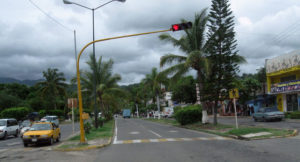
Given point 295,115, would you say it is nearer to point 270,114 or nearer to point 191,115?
point 270,114

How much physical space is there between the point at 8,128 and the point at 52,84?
36.8 meters

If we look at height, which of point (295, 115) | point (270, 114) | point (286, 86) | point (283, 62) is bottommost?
point (295, 115)

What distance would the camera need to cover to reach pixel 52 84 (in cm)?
6006

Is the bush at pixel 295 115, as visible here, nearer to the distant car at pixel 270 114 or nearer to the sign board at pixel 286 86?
the distant car at pixel 270 114

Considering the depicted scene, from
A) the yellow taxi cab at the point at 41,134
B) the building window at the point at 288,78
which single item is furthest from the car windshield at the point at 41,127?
the building window at the point at 288,78

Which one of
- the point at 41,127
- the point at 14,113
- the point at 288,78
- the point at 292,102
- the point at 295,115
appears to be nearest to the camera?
the point at 41,127

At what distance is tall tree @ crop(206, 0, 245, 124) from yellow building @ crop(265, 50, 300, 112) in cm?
1187

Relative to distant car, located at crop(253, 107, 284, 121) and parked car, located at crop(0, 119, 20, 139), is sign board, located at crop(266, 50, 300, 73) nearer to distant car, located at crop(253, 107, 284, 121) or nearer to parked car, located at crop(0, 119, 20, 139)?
distant car, located at crop(253, 107, 284, 121)

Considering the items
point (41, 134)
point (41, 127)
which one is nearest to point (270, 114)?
point (41, 127)

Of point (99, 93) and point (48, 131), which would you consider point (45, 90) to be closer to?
point (99, 93)

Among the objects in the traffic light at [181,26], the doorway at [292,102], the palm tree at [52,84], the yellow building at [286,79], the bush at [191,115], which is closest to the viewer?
the traffic light at [181,26]

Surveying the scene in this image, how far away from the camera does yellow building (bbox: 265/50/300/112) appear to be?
32.0 meters

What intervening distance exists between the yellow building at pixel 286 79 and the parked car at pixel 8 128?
Result: 1149 inches

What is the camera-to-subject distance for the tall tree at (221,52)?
22969 millimetres
